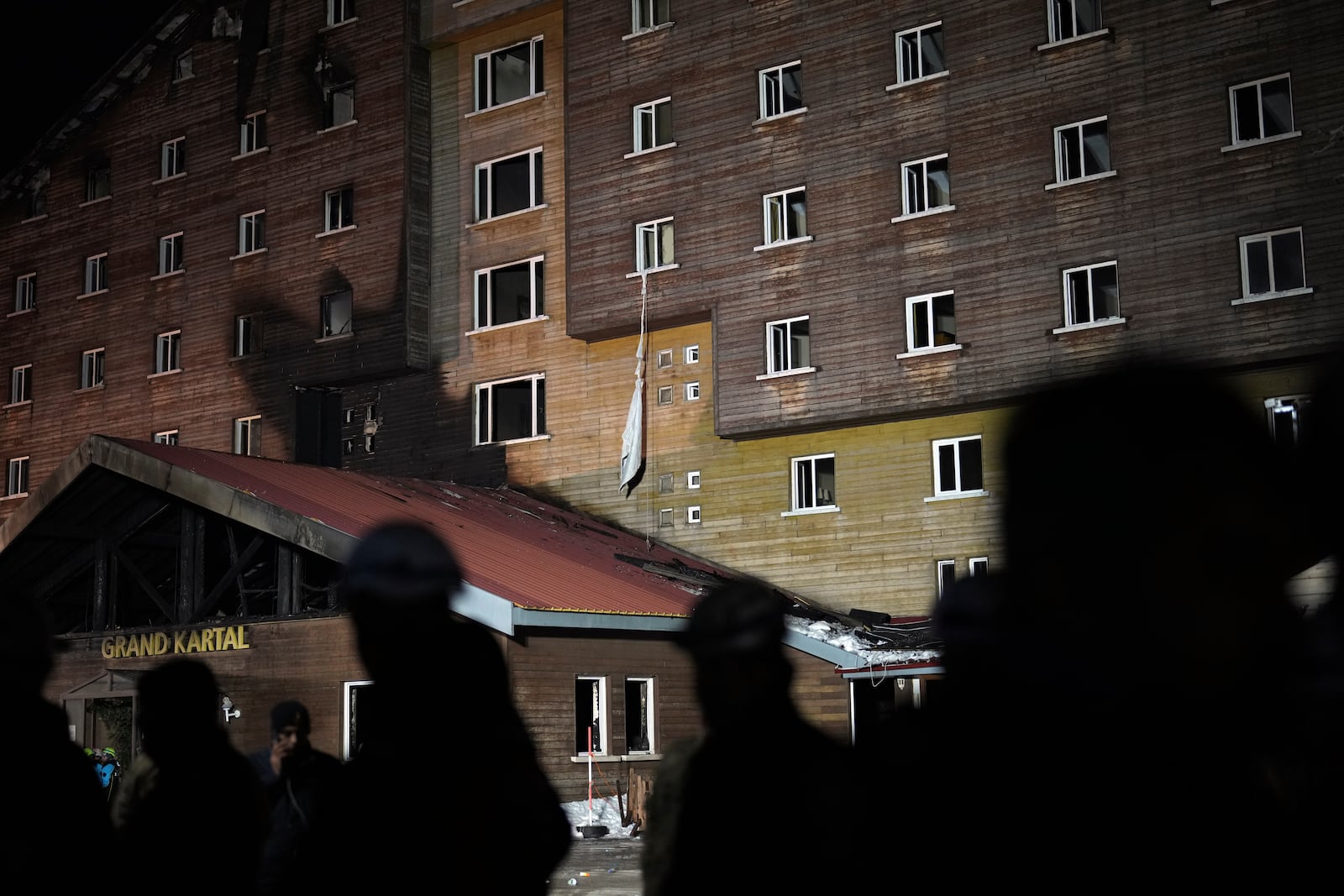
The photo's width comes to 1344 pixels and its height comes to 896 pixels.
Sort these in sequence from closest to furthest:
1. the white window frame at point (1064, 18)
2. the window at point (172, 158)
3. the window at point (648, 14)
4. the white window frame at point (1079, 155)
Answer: the white window frame at point (1079, 155), the white window frame at point (1064, 18), the window at point (648, 14), the window at point (172, 158)

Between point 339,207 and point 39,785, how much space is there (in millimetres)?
38239

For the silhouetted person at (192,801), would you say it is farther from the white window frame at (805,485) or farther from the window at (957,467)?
the white window frame at (805,485)

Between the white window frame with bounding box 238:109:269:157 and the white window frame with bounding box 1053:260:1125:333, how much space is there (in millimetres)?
22965

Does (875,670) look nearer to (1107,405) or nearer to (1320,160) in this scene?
(1320,160)

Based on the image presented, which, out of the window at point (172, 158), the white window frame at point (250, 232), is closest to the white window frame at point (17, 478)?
the window at point (172, 158)

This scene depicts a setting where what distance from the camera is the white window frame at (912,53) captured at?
3166cm

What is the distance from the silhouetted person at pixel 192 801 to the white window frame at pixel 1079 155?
2685 centimetres

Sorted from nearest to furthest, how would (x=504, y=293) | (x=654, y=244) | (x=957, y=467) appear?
(x=957, y=467)
(x=654, y=244)
(x=504, y=293)

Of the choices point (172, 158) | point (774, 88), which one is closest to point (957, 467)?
point (774, 88)

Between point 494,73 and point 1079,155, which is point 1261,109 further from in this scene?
point 494,73

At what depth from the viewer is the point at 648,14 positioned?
3553 cm

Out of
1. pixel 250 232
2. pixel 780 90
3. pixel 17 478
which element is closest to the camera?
pixel 780 90

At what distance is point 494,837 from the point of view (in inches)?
96.3

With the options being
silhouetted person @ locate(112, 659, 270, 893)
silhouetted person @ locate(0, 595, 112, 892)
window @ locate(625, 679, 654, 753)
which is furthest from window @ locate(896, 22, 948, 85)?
silhouetted person @ locate(0, 595, 112, 892)
